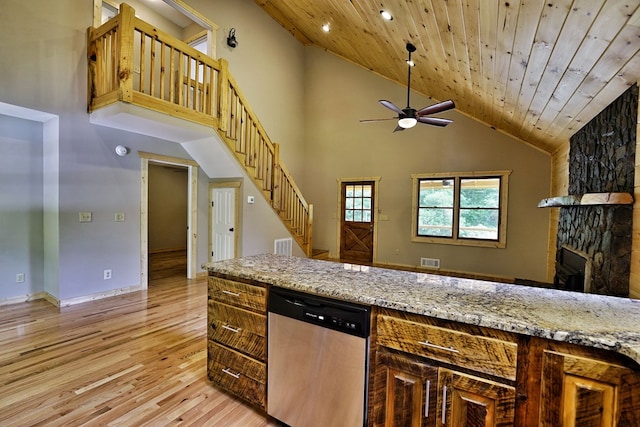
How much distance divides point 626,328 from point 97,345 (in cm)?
386

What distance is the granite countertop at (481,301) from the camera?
3.56ft

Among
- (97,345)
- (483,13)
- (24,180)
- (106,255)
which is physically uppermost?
(483,13)

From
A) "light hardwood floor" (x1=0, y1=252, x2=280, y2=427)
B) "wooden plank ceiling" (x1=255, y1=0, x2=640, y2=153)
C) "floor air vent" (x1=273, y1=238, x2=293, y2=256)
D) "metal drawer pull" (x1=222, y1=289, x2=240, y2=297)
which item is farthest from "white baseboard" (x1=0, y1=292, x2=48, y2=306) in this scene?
"wooden plank ceiling" (x1=255, y1=0, x2=640, y2=153)

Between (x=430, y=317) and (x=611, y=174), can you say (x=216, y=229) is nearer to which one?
(x=430, y=317)

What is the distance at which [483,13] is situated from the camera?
2.19 metres

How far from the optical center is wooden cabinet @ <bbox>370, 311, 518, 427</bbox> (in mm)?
1190

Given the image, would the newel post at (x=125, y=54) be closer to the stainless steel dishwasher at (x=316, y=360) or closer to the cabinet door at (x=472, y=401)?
the stainless steel dishwasher at (x=316, y=360)

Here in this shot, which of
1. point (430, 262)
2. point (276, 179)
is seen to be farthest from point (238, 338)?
point (430, 262)

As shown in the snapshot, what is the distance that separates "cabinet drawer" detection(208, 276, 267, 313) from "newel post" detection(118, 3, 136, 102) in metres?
2.51

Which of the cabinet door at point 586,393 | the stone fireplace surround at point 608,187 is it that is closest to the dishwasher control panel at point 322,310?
the cabinet door at point 586,393

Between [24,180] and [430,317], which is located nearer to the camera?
[430,317]

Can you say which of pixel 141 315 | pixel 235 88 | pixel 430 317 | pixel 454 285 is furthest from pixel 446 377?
pixel 235 88

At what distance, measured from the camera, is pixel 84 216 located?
393 cm

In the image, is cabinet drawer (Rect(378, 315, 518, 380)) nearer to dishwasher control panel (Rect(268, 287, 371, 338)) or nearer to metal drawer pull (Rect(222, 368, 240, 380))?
dishwasher control panel (Rect(268, 287, 371, 338))
